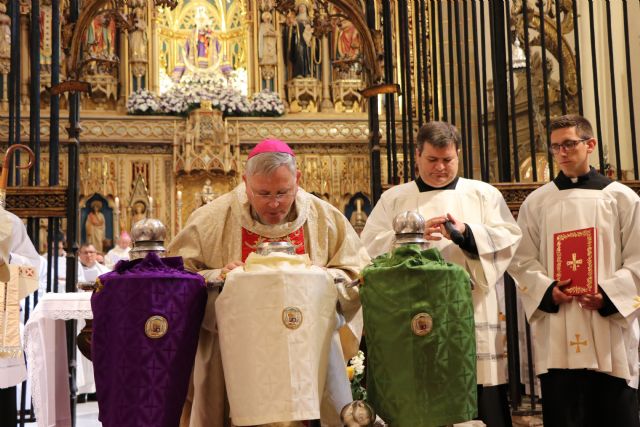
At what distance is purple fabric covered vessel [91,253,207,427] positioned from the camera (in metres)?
3.29

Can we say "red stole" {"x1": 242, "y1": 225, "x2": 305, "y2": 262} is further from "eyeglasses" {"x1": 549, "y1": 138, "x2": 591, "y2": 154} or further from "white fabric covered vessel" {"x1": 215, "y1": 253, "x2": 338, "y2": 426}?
"eyeglasses" {"x1": 549, "y1": 138, "x2": 591, "y2": 154}

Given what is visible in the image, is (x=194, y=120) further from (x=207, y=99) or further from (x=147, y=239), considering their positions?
(x=147, y=239)

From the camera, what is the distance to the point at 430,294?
3.40 metres

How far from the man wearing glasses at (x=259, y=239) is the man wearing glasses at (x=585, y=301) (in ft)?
4.18

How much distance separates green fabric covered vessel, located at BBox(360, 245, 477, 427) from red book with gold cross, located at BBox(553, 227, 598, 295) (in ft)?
4.64

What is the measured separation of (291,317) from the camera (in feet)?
10.7

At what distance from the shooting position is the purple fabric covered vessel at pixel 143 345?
10.8 feet

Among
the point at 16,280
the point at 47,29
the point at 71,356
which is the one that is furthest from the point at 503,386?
the point at 47,29

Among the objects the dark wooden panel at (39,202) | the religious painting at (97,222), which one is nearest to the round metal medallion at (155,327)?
the dark wooden panel at (39,202)

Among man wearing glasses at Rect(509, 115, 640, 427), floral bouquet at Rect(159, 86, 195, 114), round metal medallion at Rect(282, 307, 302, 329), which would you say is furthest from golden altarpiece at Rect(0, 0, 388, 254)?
round metal medallion at Rect(282, 307, 302, 329)

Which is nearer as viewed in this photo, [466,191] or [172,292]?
[172,292]

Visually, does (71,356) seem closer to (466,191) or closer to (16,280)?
(16,280)

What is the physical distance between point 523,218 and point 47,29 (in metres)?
11.5

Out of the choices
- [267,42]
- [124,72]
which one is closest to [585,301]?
[267,42]
